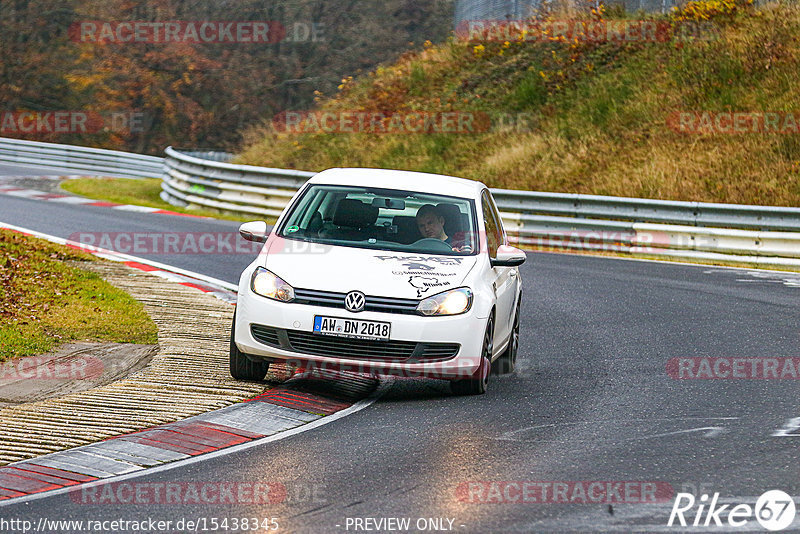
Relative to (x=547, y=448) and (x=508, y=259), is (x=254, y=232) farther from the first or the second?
(x=547, y=448)

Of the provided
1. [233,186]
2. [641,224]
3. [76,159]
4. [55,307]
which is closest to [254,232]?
[55,307]

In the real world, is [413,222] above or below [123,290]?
above

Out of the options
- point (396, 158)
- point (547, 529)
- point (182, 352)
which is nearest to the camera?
Result: point (547, 529)

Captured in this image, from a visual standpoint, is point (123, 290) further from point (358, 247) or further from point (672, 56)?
point (672, 56)

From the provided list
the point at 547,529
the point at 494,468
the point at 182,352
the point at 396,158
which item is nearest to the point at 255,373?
the point at 182,352

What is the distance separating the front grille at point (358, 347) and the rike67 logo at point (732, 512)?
2.71 m

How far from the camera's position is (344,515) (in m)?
5.70

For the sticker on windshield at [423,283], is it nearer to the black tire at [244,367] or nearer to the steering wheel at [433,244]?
the steering wheel at [433,244]

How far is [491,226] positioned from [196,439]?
148 inches

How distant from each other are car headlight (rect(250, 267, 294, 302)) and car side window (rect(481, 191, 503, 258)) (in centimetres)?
186

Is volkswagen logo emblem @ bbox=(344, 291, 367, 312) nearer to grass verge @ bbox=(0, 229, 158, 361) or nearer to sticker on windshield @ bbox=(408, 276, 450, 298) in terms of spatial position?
sticker on windshield @ bbox=(408, 276, 450, 298)

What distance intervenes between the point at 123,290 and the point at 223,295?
1138 millimetres

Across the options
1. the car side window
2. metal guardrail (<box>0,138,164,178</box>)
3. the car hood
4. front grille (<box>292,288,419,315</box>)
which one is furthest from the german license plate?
metal guardrail (<box>0,138,164,178</box>)

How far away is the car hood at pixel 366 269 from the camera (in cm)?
841
